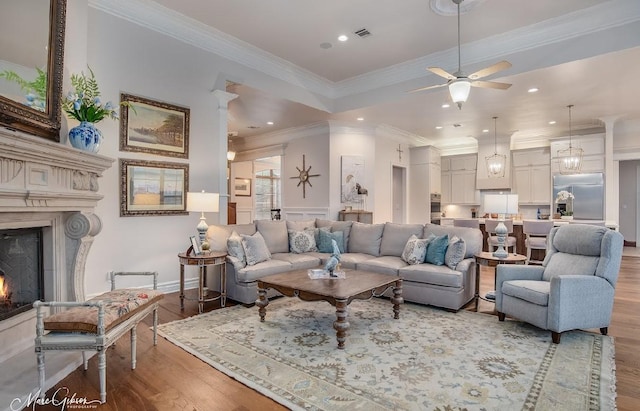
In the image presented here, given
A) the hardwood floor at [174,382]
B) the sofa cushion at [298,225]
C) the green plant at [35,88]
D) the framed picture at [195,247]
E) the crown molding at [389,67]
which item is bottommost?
the hardwood floor at [174,382]

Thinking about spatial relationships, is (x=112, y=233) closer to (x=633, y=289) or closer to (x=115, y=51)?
(x=115, y=51)

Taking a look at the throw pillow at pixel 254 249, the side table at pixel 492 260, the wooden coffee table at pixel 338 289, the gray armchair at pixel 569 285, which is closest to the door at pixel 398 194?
the side table at pixel 492 260

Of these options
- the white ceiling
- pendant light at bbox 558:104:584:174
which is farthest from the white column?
pendant light at bbox 558:104:584:174

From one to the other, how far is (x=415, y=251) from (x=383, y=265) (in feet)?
1.41

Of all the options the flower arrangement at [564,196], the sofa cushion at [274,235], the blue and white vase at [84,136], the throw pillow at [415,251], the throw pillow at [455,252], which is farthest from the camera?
the flower arrangement at [564,196]

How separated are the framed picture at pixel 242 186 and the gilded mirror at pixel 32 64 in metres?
7.44

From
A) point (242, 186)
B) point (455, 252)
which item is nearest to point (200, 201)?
point (455, 252)

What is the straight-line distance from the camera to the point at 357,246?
513cm

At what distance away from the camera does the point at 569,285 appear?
2.93m

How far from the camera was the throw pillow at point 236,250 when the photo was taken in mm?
4148

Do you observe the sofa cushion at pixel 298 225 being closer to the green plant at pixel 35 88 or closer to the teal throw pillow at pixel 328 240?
the teal throw pillow at pixel 328 240

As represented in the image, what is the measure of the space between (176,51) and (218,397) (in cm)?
418

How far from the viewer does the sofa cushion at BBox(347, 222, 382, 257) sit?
5008 mm

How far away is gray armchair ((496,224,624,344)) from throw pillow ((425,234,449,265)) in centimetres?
73
